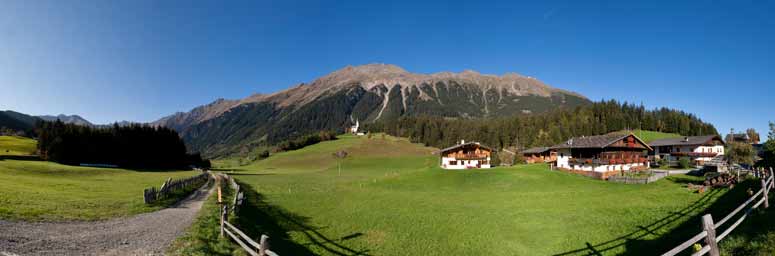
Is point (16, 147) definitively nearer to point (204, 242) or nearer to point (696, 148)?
point (204, 242)

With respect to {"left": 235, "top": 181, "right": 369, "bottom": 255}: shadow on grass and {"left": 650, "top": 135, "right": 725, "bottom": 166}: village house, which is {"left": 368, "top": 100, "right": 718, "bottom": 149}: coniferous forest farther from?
{"left": 235, "top": 181, "right": 369, "bottom": 255}: shadow on grass

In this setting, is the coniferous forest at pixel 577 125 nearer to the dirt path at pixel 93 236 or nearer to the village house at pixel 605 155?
the village house at pixel 605 155

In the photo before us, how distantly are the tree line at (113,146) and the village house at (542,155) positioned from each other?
11500 cm

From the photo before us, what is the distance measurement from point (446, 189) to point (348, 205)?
19.6 metres

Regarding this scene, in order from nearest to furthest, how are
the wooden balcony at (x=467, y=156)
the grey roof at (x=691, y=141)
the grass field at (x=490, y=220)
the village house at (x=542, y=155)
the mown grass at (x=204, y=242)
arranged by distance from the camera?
the mown grass at (x=204, y=242) → the grass field at (x=490, y=220) → the wooden balcony at (x=467, y=156) → the grey roof at (x=691, y=141) → the village house at (x=542, y=155)

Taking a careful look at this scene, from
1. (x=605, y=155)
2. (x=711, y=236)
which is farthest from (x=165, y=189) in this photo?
(x=605, y=155)

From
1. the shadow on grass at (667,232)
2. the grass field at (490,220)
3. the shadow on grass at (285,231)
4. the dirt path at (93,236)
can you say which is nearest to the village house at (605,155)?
the grass field at (490,220)

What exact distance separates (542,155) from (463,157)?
35.0 metres

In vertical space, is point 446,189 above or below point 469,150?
below

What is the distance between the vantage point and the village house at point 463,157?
81.6m

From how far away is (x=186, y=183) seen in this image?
152 ft

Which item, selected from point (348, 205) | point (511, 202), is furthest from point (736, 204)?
point (348, 205)

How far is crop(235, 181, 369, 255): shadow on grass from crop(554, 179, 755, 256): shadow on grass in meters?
14.3

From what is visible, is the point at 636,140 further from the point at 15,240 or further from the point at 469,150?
the point at 15,240
